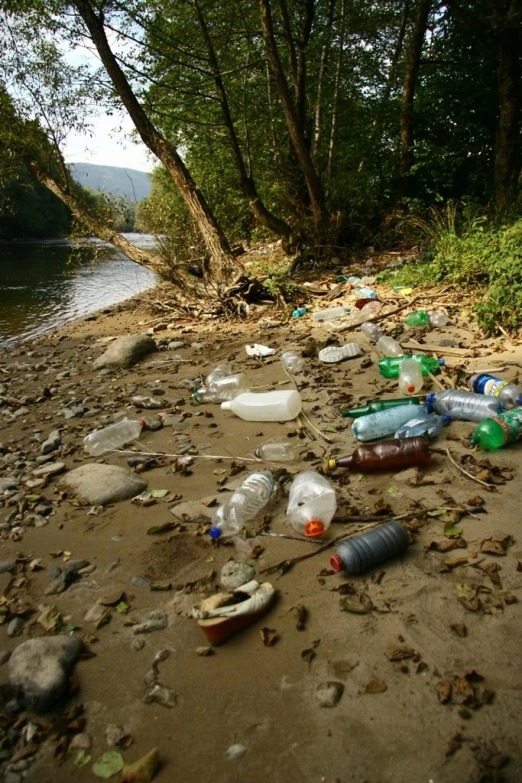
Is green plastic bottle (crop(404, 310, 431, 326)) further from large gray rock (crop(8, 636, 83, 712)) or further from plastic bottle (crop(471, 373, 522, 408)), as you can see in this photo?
large gray rock (crop(8, 636, 83, 712))

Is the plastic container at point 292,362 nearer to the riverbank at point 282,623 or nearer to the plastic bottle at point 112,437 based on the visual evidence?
the riverbank at point 282,623

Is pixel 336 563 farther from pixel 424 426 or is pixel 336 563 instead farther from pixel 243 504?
pixel 424 426

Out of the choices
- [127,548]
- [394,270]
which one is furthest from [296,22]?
[127,548]

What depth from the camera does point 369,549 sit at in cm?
193

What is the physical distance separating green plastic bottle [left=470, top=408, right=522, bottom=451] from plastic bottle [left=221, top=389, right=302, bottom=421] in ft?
4.50

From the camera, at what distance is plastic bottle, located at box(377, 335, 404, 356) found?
14.6 ft

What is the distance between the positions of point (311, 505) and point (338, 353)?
2655 millimetres

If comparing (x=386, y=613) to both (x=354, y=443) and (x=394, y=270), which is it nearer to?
(x=354, y=443)

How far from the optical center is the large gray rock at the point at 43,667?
157cm

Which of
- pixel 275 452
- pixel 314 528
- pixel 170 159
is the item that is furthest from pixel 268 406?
pixel 170 159

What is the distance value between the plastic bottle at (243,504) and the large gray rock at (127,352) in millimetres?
3759

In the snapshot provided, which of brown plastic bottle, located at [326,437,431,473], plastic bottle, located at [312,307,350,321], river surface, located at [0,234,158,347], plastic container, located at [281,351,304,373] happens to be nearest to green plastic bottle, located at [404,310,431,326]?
plastic bottle, located at [312,307,350,321]

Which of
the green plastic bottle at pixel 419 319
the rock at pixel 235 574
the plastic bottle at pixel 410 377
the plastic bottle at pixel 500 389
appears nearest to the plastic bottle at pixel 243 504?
the rock at pixel 235 574

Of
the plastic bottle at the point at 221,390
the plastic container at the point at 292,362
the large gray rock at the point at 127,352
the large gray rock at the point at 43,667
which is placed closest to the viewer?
the large gray rock at the point at 43,667
